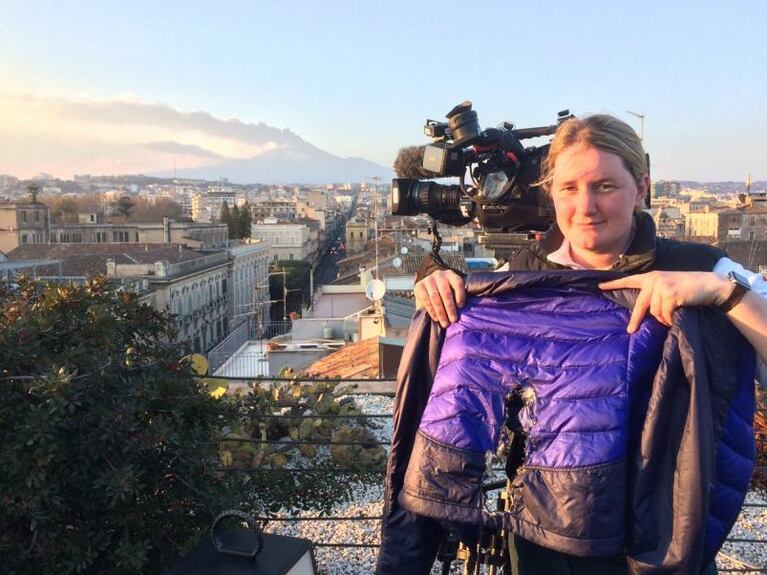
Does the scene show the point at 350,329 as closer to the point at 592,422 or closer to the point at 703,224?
the point at 592,422

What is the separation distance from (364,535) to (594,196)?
280 centimetres

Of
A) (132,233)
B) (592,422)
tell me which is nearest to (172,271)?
(132,233)

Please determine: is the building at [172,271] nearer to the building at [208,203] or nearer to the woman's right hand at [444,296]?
the woman's right hand at [444,296]

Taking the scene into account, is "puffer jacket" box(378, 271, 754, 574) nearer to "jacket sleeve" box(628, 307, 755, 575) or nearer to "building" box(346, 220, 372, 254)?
"jacket sleeve" box(628, 307, 755, 575)

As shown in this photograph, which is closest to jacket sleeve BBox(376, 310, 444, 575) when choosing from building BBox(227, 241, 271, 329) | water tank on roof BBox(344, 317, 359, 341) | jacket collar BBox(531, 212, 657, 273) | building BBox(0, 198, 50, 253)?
jacket collar BBox(531, 212, 657, 273)

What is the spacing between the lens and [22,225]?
3641 cm

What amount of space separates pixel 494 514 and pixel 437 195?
148cm

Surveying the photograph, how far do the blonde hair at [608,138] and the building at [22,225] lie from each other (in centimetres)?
3760

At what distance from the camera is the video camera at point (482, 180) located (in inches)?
91.7

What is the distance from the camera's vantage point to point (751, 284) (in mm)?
1263

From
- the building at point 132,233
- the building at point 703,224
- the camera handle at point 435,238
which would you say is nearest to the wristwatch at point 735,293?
the camera handle at point 435,238

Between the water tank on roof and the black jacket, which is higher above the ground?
the black jacket

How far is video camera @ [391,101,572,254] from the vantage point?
2.33 m

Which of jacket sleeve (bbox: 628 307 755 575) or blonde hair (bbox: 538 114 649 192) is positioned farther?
blonde hair (bbox: 538 114 649 192)
